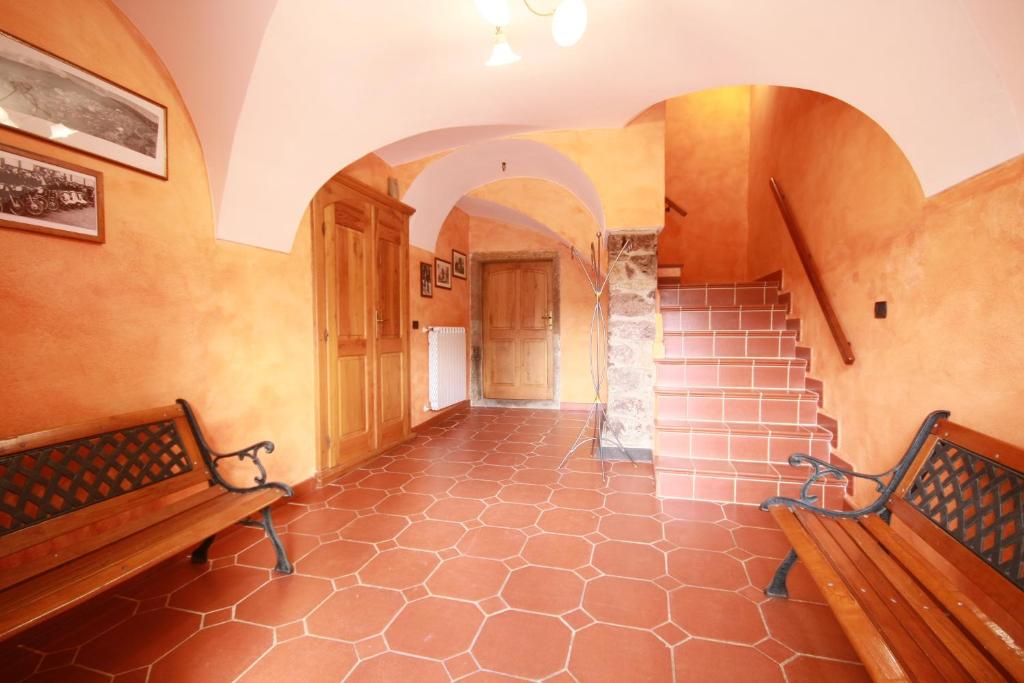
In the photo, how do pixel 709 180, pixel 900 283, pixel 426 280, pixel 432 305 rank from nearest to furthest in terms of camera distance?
1. pixel 900 283
2. pixel 426 280
3. pixel 432 305
4. pixel 709 180

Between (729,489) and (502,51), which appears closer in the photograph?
(502,51)

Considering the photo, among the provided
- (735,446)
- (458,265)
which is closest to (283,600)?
(735,446)

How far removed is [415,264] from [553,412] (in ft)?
9.15

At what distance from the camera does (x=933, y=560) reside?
1812 millimetres

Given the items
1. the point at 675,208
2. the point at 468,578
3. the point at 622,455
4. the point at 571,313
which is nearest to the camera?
the point at 468,578

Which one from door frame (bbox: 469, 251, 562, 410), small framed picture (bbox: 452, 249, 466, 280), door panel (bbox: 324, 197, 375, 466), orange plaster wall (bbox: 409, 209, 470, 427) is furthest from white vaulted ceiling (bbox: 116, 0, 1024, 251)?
→ door frame (bbox: 469, 251, 562, 410)


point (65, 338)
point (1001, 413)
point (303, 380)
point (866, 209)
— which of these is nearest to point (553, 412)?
point (303, 380)

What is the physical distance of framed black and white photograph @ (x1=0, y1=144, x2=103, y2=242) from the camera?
4.99 ft

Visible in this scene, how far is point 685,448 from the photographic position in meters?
2.99

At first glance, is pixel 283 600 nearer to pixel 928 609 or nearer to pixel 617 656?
pixel 617 656

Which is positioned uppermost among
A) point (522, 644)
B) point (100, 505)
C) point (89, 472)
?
point (89, 472)

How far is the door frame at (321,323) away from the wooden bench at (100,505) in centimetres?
99

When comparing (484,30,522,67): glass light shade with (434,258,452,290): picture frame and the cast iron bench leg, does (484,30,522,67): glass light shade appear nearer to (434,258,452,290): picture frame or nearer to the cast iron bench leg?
the cast iron bench leg

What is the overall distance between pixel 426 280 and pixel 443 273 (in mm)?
546
